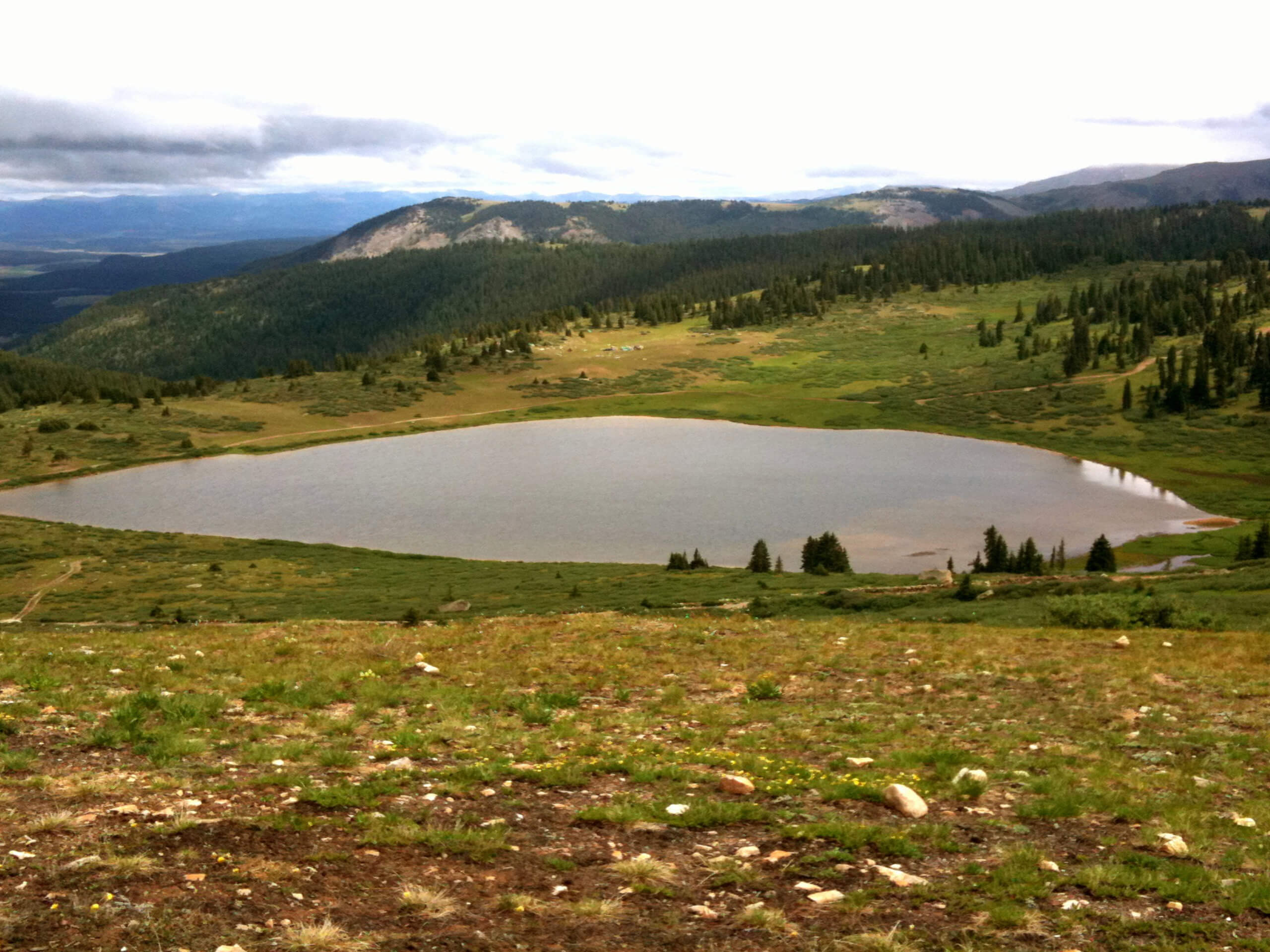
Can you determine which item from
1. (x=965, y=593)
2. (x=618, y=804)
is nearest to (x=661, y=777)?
(x=618, y=804)

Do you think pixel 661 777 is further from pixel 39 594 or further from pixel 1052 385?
pixel 1052 385

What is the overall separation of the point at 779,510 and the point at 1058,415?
75384 millimetres

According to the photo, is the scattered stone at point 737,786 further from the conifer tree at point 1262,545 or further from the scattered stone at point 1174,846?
the conifer tree at point 1262,545

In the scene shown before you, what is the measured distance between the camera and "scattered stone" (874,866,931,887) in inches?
430

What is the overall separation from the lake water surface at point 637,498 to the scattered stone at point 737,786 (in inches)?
2229

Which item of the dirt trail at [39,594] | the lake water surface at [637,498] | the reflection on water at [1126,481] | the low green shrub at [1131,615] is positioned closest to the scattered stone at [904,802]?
the low green shrub at [1131,615]

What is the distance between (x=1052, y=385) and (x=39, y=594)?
14897 centimetres

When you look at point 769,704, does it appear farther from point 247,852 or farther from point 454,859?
point 247,852

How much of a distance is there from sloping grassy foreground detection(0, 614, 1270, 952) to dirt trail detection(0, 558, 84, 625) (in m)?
31.6

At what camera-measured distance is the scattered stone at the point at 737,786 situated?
14.1 meters

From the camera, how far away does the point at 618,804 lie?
1348 centimetres

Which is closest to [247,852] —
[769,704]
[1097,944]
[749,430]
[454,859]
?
[454,859]

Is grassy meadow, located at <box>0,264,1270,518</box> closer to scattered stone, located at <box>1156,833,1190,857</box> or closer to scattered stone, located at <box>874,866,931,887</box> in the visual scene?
scattered stone, located at <box>1156,833,1190,857</box>

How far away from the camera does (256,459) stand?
124 m
